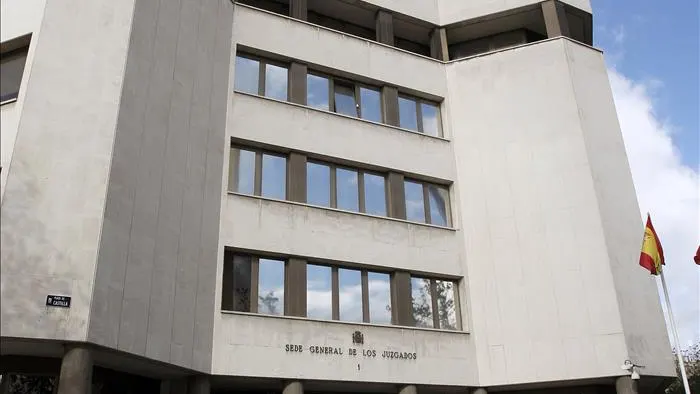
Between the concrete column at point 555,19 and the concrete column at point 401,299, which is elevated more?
the concrete column at point 555,19

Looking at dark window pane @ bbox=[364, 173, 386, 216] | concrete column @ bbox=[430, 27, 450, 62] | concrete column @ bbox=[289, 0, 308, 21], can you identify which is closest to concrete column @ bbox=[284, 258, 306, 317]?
dark window pane @ bbox=[364, 173, 386, 216]

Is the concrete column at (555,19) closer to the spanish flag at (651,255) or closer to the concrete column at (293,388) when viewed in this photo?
the spanish flag at (651,255)

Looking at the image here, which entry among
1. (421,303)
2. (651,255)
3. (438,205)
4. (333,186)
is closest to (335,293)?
(421,303)

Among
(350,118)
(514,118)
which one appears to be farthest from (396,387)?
(514,118)

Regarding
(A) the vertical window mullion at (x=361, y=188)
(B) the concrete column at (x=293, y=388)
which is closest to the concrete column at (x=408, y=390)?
(B) the concrete column at (x=293, y=388)

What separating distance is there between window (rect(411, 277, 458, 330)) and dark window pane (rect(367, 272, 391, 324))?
969 millimetres

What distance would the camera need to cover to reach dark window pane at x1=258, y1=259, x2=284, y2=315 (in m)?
19.5

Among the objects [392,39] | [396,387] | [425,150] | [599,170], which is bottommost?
[396,387]

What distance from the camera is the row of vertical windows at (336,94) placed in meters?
22.6

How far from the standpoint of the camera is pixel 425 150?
79.4 feet

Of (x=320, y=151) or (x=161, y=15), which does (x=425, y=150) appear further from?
(x=161, y=15)

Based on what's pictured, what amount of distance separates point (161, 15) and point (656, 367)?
19342 mm

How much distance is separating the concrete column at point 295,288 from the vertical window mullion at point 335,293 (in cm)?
111

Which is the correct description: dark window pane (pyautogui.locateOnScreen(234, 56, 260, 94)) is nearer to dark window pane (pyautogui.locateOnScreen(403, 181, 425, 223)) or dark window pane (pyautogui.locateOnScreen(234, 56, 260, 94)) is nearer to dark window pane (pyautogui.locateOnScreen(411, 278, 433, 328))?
dark window pane (pyautogui.locateOnScreen(403, 181, 425, 223))
